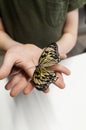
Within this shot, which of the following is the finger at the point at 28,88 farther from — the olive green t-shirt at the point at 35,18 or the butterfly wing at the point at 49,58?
the olive green t-shirt at the point at 35,18

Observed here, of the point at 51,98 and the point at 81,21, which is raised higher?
the point at 51,98

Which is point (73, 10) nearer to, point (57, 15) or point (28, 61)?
point (57, 15)

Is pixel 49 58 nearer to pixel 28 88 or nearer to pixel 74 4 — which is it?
pixel 28 88

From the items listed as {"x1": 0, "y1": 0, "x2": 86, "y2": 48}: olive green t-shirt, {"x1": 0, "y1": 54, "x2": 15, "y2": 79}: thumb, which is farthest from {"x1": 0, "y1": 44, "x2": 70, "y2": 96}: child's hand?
{"x1": 0, "y1": 0, "x2": 86, "y2": 48}: olive green t-shirt

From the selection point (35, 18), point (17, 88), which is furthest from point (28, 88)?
point (35, 18)

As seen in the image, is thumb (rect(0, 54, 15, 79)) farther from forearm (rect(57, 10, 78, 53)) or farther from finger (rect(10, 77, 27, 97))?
forearm (rect(57, 10, 78, 53))

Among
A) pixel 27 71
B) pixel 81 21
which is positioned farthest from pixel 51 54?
pixel 81 21
